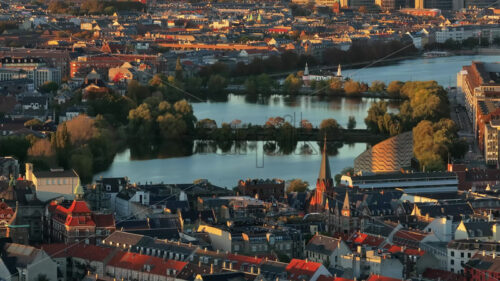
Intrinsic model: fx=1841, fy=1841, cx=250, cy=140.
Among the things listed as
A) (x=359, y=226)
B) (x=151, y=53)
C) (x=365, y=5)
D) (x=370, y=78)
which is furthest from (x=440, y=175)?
(x=365, y=5)

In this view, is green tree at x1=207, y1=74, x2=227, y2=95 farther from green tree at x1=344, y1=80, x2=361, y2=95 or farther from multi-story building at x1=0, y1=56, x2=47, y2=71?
multi-story building at x1=0, y1=56, x2=47, y2=71

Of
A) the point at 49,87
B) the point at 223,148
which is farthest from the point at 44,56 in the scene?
the point at 223,148

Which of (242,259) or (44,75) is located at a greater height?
(242,259)

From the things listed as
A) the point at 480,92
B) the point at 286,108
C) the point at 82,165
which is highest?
the point at 480,92

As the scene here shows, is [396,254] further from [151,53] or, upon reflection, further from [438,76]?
[151,53]

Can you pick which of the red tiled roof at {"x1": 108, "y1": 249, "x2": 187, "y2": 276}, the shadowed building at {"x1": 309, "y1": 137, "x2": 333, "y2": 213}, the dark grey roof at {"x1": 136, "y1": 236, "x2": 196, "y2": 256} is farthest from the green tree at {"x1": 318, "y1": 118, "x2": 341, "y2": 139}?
the red tiled roof at {"x1": 108, "y1": 249, "x2": 187, "y2": 276}

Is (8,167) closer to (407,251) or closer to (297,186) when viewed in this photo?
(297,186)

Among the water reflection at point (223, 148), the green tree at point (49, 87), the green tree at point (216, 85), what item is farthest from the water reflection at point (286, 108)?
the green tree at point (49, 87)
